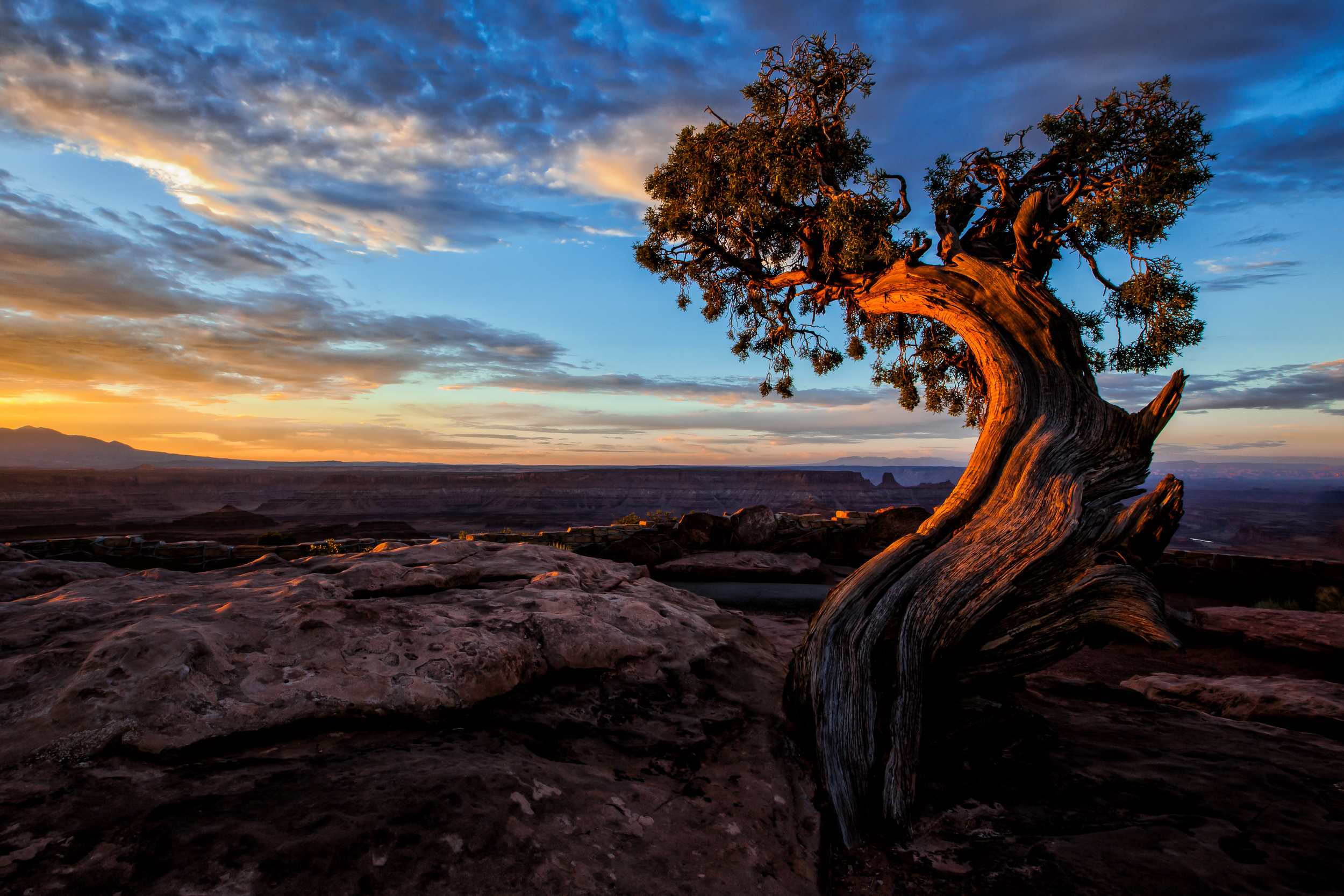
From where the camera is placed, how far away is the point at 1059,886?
278 centimetres

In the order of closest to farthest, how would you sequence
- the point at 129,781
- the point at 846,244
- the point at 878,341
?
1. the point at 129,781
2. the point at 846,244
3. the point at 878,341

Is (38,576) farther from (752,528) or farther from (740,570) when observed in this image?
(752,528)

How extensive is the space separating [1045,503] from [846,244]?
3.76 meters

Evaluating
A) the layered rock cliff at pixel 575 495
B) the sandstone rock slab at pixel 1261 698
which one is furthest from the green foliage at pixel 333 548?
the layered rock cliff at pixel 575 495

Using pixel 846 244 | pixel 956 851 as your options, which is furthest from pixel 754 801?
pixel 846 244

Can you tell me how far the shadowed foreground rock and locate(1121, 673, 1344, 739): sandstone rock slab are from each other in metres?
4.76

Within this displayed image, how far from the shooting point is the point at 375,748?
10.0 feet

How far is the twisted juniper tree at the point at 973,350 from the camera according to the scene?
13.8 ft

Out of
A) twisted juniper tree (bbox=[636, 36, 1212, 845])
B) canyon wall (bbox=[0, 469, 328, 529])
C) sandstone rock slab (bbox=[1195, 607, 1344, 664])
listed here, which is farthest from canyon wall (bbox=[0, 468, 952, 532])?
twisted juniper tree (bbox=[636, 36, 1212, 845])

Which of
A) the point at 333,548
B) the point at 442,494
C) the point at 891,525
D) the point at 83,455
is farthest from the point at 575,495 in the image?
the point at 83,455

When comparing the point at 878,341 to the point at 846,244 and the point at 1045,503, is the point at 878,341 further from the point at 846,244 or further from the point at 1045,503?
the point at 1045,503

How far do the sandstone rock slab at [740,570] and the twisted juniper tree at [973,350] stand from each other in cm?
431

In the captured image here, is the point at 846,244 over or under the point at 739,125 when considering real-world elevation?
under

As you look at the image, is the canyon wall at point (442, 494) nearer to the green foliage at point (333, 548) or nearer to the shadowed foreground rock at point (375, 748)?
the green foliage at point (333, 548)
